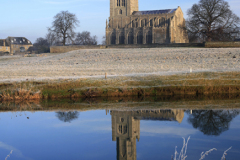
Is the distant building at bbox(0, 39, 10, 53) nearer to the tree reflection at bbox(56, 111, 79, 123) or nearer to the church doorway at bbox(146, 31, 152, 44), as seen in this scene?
the church doorway at bbox(146, 31, 152, 44)

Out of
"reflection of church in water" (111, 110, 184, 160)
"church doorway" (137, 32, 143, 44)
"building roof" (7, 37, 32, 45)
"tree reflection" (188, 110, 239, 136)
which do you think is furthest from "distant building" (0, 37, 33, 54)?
"tree reflection" (188, 110, 239, 136)

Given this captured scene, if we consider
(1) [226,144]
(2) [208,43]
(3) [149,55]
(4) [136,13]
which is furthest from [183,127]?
(4) [136,13]

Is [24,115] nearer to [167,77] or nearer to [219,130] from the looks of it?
[219,130]

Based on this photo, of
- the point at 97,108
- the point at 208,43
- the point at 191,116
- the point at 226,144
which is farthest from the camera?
the point at 208,43

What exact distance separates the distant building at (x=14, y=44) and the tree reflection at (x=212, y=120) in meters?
118

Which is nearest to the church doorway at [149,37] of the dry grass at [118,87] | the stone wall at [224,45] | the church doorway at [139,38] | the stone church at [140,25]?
the stone church at [140,25]

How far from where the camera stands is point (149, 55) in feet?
124

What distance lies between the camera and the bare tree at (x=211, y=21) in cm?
5716

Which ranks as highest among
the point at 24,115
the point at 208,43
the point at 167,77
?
the point at 208,43

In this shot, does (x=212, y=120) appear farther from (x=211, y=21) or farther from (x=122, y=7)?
(x=122, y=7)

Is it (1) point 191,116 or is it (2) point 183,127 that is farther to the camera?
(1) point 191,116

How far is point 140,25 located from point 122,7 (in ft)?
32.5

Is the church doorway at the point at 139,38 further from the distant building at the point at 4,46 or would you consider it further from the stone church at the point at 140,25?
the distant building at the point at 4,46

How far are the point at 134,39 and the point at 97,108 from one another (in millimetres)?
78625
